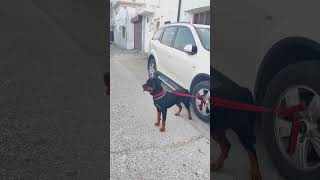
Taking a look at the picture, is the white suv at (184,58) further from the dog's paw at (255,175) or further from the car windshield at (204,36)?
the dog's paw at (255,175)

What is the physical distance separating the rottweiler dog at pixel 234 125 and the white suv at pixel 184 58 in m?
Result: 0.09

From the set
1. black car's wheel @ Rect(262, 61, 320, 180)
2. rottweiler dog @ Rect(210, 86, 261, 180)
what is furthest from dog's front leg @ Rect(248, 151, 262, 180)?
black car's wheel @ Rect(262, 61, 320, 180)

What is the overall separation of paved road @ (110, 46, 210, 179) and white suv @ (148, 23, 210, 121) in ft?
0.49

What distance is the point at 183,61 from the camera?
130 centimetres

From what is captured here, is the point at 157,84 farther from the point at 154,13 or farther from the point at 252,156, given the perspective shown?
A: the point at 252,156

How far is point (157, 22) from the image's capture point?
4.40ft

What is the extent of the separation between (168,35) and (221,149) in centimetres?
83

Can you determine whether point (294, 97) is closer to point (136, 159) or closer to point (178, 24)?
point (178, 24)

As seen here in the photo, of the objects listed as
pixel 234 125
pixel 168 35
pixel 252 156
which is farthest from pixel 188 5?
pixel 252 156

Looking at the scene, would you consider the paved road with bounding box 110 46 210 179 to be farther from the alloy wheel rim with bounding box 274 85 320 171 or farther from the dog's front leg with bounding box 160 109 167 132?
the alloy wheel rim with bounding box 274 85 320 171

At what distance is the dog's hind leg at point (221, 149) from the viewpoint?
1.54 metres

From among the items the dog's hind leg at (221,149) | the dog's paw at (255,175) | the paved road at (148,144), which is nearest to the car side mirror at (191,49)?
the paved road at (148,144)

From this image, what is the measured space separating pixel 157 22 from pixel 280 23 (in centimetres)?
74
